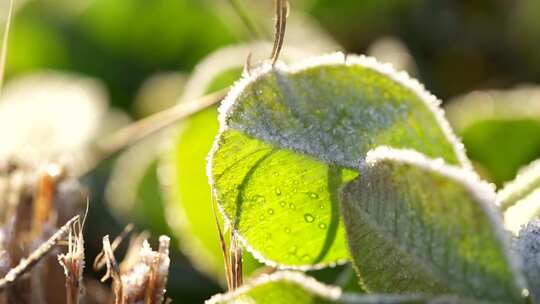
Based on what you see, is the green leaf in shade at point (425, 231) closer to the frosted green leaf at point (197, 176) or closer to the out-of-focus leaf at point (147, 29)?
the frosted green leaf at point (197, 176)

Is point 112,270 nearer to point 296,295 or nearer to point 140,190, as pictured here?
point 296,295

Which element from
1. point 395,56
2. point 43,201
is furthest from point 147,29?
point 43,201

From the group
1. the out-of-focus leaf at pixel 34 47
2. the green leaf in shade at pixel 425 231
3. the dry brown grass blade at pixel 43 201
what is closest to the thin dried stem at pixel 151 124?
the dry brown grass blade at pixel 43 201

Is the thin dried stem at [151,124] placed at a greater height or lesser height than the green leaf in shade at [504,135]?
lesser

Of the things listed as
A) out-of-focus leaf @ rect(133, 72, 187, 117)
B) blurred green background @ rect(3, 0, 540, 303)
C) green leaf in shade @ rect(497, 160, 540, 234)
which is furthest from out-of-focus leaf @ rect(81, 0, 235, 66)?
green leaf in shade @ rect(497, 160, 540, 234)

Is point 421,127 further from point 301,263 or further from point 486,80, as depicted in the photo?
point 486,80

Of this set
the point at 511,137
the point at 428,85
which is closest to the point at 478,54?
→ the point at 428,85
